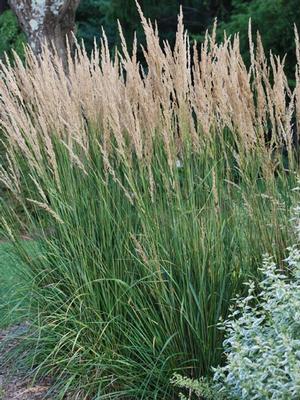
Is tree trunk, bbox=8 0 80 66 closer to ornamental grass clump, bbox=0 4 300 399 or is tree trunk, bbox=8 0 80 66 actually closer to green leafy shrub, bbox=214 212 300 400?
ornamental grass clump, bbox=0 4 300 399

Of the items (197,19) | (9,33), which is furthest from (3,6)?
(197,19)

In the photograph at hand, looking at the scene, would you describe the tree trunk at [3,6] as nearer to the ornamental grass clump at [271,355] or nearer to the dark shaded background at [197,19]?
the dark shaded background at [197,19]

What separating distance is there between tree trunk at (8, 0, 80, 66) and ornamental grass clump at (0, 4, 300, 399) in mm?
4017

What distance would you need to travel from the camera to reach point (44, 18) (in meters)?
7.95

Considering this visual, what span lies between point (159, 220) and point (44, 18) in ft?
16.1

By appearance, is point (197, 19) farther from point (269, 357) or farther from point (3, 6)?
point (269, 357)

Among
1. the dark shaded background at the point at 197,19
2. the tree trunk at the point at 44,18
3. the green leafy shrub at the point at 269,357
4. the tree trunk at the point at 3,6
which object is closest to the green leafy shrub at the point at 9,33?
the dark shaded background at the point at 197,19

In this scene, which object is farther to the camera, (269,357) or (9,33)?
(9,33)

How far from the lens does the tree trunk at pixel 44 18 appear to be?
25.8ft

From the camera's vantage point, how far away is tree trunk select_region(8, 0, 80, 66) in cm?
788

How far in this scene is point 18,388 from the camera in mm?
4051

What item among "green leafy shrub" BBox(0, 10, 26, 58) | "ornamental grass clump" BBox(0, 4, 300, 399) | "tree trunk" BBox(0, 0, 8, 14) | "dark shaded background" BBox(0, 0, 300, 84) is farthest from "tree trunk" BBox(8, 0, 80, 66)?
"tree trunk" BBox(0, 0, 8, 14)

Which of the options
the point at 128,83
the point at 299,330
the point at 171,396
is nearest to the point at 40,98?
the point at 128,83

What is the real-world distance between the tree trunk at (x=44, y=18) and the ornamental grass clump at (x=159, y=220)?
158 inches
